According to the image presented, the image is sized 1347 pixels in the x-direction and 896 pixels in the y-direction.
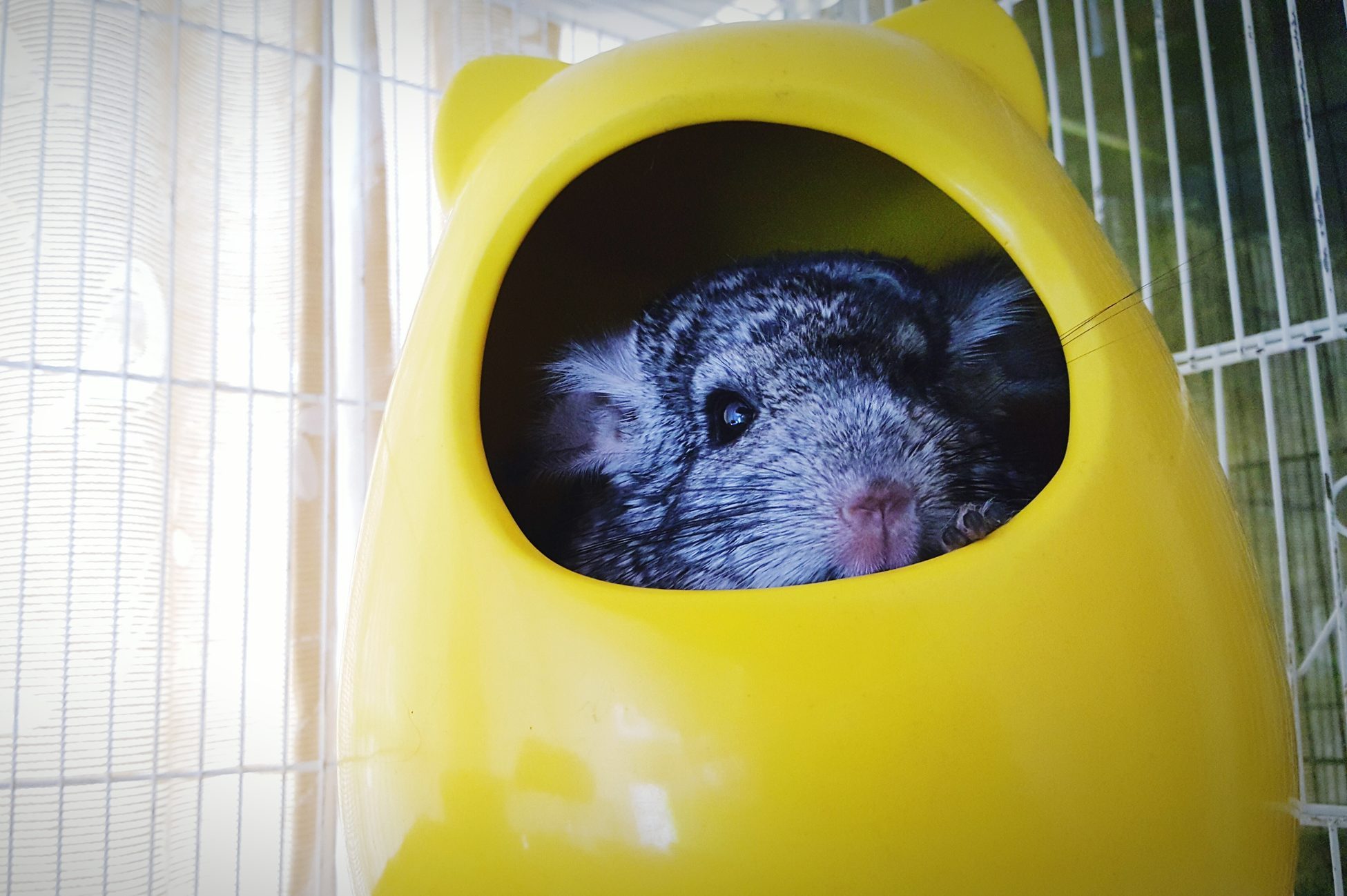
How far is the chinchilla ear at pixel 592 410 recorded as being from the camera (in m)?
0.85

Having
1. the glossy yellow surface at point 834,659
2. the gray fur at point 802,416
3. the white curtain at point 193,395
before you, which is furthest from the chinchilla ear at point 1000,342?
the white curtain at point 193,395

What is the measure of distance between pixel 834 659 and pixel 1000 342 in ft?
1.44

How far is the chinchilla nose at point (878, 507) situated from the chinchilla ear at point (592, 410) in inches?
Answer: 10.4

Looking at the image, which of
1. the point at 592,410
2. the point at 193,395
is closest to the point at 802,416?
the point at 592,410

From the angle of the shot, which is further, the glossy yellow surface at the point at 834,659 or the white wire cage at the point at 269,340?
the white wire cage at the point at 269,340

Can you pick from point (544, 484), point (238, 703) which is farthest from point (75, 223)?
point (544, 484)

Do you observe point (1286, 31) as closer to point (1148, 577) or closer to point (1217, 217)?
point (1217, 217)

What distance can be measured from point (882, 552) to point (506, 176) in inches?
13.9

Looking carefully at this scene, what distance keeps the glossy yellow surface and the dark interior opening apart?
0.19 meters

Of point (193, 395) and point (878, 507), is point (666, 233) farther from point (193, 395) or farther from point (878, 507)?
point (193, 395)

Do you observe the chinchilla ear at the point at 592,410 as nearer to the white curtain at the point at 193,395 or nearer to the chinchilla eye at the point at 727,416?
the chinchilla eye at the point at 727,416

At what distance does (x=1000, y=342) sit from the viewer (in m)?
0.82

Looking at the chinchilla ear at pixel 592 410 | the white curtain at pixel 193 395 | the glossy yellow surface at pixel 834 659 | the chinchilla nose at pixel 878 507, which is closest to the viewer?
the glossy yellow surface at pixel 834 659

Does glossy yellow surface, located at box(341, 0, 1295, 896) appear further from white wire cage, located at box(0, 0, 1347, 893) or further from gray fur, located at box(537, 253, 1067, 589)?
white wire cage, located at box(0, 0, 1347, 893)
